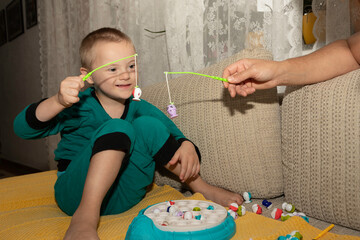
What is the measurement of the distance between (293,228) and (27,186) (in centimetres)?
104

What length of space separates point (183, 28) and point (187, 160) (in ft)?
2.72

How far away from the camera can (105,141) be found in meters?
0.87

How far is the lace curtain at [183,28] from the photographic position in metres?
1.21

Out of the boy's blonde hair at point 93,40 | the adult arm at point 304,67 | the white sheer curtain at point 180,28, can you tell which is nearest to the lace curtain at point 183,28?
the white sheer curtain at point 180,28

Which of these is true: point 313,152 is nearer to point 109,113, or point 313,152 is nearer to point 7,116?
point 109,113

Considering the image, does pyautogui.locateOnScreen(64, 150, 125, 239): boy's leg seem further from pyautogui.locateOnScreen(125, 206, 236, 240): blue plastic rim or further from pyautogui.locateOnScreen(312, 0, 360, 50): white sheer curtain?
pyautogui.locateOnScreen(312, 0, 360, 50): white sheer curtain

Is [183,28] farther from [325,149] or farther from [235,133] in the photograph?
[325,149]

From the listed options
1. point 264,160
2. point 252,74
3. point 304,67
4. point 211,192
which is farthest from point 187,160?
point 304,67

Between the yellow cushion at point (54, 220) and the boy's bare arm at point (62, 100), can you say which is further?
the boy's bare arm at point (62, 100)

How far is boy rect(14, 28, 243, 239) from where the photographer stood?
2.82 feet

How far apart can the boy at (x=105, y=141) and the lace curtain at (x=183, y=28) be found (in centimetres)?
49

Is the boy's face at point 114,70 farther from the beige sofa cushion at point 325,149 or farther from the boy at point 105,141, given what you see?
the beige sofa cushion at point 325,149

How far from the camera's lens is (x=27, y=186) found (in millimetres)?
1277

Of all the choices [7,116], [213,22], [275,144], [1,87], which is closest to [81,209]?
[275,144]
